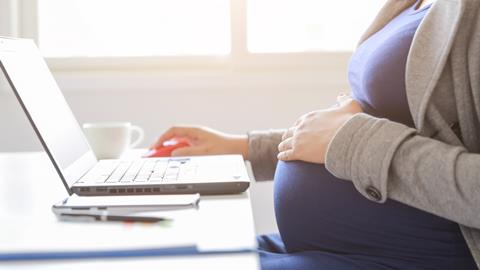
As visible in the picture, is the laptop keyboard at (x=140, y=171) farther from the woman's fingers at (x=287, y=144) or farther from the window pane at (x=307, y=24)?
the window pane at (x=307, y=24)

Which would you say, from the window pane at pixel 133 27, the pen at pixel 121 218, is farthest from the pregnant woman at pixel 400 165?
the window pane at pixel 133 27

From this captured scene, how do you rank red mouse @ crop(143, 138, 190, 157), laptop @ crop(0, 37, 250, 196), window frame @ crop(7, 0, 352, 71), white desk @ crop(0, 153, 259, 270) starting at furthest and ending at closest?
window frame @ crop(7, 0, 352, 71), red mouse @ crop(143, 138, 190, 157), laptop @ crop(0, 37, 250, 196), white desk @ crop(0, 153, 259, 270)

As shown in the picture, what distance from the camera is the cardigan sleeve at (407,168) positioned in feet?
1.98

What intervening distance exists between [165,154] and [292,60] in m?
0.63

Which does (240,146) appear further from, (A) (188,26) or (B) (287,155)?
(A) (188,26)

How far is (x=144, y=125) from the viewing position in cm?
151

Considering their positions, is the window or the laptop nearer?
the laptop

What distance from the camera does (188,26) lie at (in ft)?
5.17

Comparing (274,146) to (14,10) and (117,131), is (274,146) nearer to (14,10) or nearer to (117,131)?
(117,131)

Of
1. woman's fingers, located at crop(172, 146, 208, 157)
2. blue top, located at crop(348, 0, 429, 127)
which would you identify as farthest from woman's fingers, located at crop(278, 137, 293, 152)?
woman's fingers, located at crop(172, 146, 208, 157)

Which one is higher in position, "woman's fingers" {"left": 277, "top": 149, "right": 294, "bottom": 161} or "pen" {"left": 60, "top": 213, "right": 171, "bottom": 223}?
"pen" {"left": 60, "top": 213, "right": 171, "bottom": 223}

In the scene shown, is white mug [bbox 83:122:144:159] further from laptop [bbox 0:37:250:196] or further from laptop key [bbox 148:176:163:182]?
laptop key [bbox 148:176:163:182]

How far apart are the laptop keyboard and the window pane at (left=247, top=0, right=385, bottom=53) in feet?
2.58

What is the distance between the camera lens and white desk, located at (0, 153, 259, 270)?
1.36 ft
